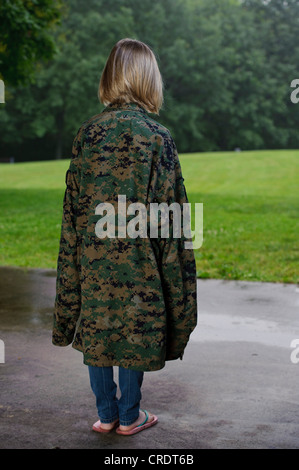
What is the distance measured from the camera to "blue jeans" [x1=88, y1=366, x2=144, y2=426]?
3199mm

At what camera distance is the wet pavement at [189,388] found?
3273 millimetres

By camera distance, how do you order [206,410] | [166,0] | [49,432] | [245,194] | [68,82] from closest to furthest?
[49,432]
[206,410]
[245,194]
[68,82]
[166,0]

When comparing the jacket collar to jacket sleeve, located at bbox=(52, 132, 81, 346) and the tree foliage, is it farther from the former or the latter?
the tree foliage

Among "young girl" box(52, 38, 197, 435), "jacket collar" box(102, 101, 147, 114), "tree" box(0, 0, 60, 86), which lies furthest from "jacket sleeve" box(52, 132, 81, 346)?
"tree" box(0, 0, 60, 86)

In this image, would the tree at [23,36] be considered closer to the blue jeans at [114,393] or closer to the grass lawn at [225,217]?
the grass lawn at [225,217]

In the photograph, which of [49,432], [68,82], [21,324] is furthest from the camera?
[68,82]

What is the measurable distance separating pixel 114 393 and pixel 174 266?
29.8 inches

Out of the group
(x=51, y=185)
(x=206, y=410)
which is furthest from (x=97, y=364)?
(x=51, y=185)

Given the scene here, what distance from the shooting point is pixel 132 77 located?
3146mm

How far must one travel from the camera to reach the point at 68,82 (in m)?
48.3

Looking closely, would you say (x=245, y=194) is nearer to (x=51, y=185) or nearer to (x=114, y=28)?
(x=51, y=185)

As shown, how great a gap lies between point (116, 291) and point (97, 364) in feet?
1.19

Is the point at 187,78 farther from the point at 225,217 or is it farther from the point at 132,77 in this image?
the point at 132,77

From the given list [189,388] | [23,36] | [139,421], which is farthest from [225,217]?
[139,421]
